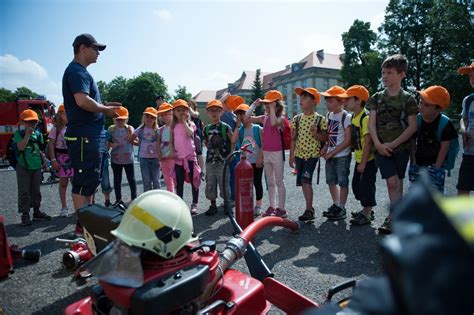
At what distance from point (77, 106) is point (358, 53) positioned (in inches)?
1860

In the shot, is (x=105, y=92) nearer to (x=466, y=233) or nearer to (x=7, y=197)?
(x=7, y=197)

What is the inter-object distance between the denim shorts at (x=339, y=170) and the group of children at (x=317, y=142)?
1 cm

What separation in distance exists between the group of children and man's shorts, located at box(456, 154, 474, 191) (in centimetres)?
1

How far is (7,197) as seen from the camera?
8250 millimetres

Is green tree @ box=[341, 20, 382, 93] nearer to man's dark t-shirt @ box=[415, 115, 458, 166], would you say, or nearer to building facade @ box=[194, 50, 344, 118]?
building facade @ box=[194, 50, 344, 118]

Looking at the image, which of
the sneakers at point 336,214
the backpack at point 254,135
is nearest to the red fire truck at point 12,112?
the backpack at point 254,135

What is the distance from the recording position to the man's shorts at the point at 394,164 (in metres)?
4.14

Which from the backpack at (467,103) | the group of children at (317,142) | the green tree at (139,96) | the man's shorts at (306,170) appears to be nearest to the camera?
the group of children at (317,142)

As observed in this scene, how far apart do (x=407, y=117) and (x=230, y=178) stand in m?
3.32

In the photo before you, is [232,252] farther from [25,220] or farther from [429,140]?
[25,220]

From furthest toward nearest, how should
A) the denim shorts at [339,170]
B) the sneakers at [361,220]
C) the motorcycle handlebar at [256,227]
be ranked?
the denim shorts at [339,170] < the sneakers at [361,220] < the motorcycle handlebar at [256,227]

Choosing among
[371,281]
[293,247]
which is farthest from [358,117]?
[371,281]

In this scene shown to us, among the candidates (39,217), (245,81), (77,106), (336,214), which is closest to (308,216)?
(336,214)

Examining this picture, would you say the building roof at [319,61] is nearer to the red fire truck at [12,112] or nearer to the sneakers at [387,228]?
the red fire truck at [12,112]
